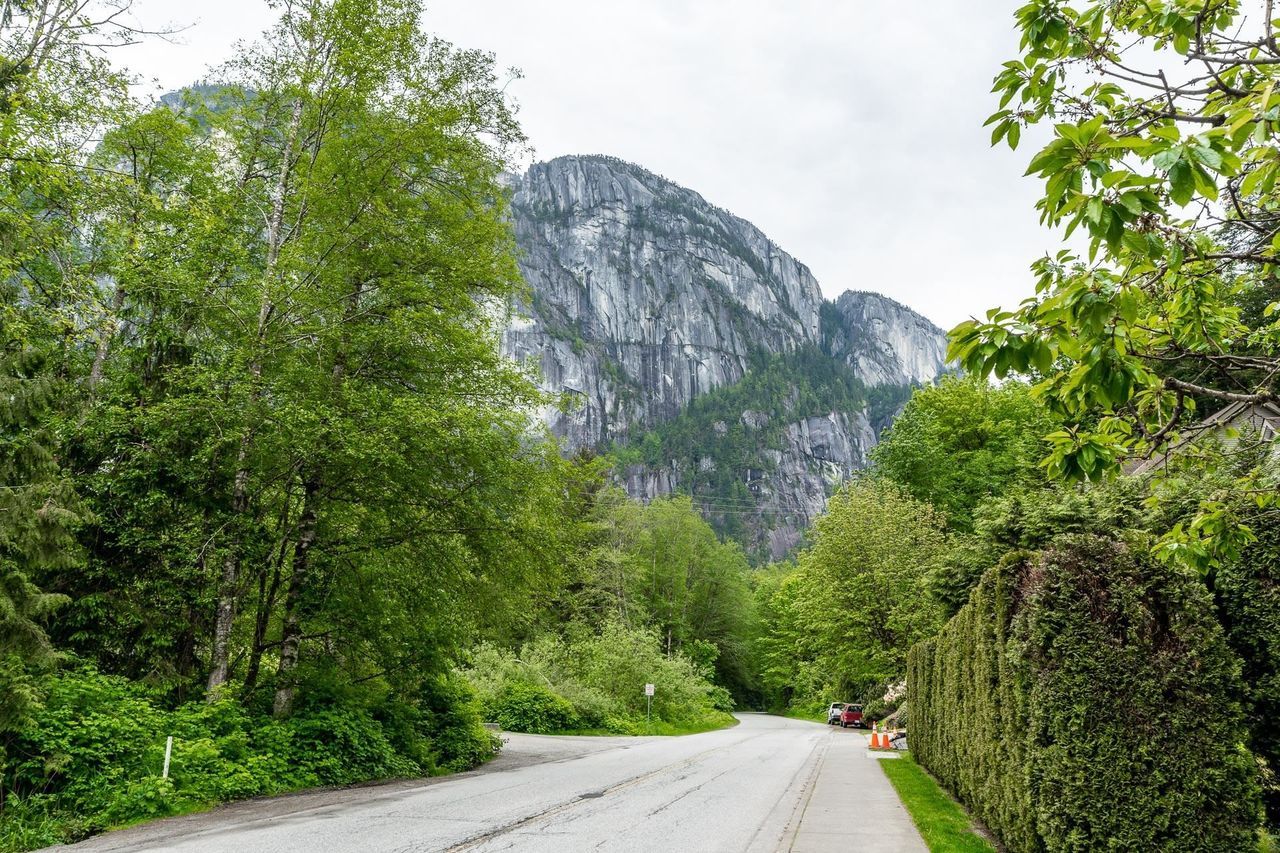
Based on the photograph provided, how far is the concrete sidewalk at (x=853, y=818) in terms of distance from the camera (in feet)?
27.6

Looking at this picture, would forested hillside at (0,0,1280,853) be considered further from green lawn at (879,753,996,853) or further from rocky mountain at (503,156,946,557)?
rocky mountain at (503,156,946,557)

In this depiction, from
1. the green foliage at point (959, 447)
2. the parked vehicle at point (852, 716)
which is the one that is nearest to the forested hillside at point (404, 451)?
the green foliage at point (959, 447)

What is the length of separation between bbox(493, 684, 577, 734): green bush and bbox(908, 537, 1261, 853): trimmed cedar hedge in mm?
22335

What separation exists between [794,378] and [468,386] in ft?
597

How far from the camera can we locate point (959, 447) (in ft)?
136

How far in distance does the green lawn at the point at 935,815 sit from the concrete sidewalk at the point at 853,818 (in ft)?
0.48

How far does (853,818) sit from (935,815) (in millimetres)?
1119

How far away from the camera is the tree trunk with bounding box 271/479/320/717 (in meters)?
12.8

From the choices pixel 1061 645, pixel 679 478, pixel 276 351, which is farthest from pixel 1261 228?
pixel 679 478

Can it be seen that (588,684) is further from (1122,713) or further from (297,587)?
(1122,713)

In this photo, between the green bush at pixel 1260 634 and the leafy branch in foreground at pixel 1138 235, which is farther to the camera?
the green bush at pixel 1260 634

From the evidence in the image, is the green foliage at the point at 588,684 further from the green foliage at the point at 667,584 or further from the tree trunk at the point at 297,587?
the tree trunk at the point at 297,587

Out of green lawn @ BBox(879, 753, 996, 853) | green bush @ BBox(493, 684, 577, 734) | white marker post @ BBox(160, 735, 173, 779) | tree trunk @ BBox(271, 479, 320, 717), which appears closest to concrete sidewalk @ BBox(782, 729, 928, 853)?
green lawn @ BBox(879, 753, 996, 853)

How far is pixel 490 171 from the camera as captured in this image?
50.4 ft
